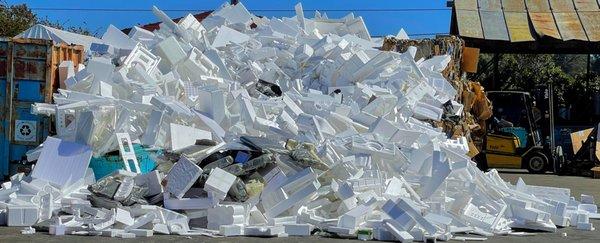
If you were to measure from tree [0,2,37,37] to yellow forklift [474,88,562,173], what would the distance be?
64.3 feet

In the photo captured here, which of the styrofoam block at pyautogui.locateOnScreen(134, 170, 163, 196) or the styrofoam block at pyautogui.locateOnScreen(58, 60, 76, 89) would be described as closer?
the styrofoam block at pyautogui.locateOnScreen(134, 170, 163, 196)

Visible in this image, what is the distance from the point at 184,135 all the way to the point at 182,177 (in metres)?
1.19

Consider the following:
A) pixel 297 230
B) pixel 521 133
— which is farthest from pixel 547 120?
pixel 297 230

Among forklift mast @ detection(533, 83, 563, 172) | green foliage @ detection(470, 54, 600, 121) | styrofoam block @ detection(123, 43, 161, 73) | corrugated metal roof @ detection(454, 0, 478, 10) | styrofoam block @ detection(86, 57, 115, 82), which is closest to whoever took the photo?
styrofoam block @ detection(86, 57, 115, 82)

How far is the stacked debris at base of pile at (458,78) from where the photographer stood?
1437 cm

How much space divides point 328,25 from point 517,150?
22.6 feet

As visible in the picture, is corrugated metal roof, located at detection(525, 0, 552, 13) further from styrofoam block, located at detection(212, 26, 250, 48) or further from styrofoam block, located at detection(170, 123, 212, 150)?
styrofoam block, located at detection(170, 123, 212, 150)

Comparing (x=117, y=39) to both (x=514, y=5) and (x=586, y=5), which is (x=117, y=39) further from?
(x=586, y=5)

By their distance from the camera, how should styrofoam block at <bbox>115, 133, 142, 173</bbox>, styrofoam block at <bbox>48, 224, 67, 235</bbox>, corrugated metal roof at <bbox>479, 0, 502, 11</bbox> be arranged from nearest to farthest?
styrofoam block at <bbox>48, 224, 67, 235</bbox> < styrofoam block at <bbox>115, 133, 142, 173</bbox> < corrugated metal roof at <bbox>479, 0, 502, 11</bbox>

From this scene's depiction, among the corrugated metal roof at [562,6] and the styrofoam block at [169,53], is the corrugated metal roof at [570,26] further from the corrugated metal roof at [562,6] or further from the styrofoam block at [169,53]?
the styrofoam block at [169,53]

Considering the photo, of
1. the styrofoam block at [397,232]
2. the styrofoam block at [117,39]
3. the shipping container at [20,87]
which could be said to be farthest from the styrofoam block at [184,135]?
the styrofoam block at [117,39]

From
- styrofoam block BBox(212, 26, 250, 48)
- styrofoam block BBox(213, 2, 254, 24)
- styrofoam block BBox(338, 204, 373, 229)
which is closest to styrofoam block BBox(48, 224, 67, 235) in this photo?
styrofoam block BBox(338, 204, 373, 229)

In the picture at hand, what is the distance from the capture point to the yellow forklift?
64.2ft

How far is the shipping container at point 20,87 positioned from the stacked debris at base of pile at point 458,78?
6.49m
